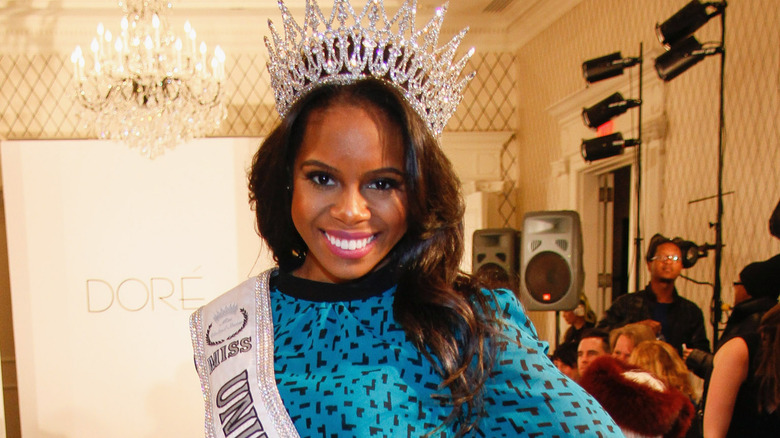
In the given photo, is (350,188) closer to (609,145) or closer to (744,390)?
(744,390)

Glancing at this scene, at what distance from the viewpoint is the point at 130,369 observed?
13.0 ft

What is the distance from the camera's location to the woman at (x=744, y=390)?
1852 millimetres

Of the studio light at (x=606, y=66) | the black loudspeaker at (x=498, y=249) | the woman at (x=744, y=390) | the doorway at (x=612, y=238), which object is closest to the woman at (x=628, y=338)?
the woman at (x=744, y=390)

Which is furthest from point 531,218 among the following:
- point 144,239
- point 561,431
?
point 144,239

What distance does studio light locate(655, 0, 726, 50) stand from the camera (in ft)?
A: 8.30

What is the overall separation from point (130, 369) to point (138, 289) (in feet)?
1.61

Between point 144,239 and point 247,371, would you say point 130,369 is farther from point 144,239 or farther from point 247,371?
point 247,371

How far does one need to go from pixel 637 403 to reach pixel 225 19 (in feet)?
14.0

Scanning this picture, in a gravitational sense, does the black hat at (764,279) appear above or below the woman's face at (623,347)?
above

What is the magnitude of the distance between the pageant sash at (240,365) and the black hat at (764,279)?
1.79m

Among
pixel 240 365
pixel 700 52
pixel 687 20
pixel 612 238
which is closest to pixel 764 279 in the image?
pixel 700 52

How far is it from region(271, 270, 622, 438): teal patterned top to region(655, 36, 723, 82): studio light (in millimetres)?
2042

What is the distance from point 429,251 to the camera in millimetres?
1065

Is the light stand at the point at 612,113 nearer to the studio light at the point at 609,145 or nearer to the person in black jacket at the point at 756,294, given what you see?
the studio light at the point at 609,145
